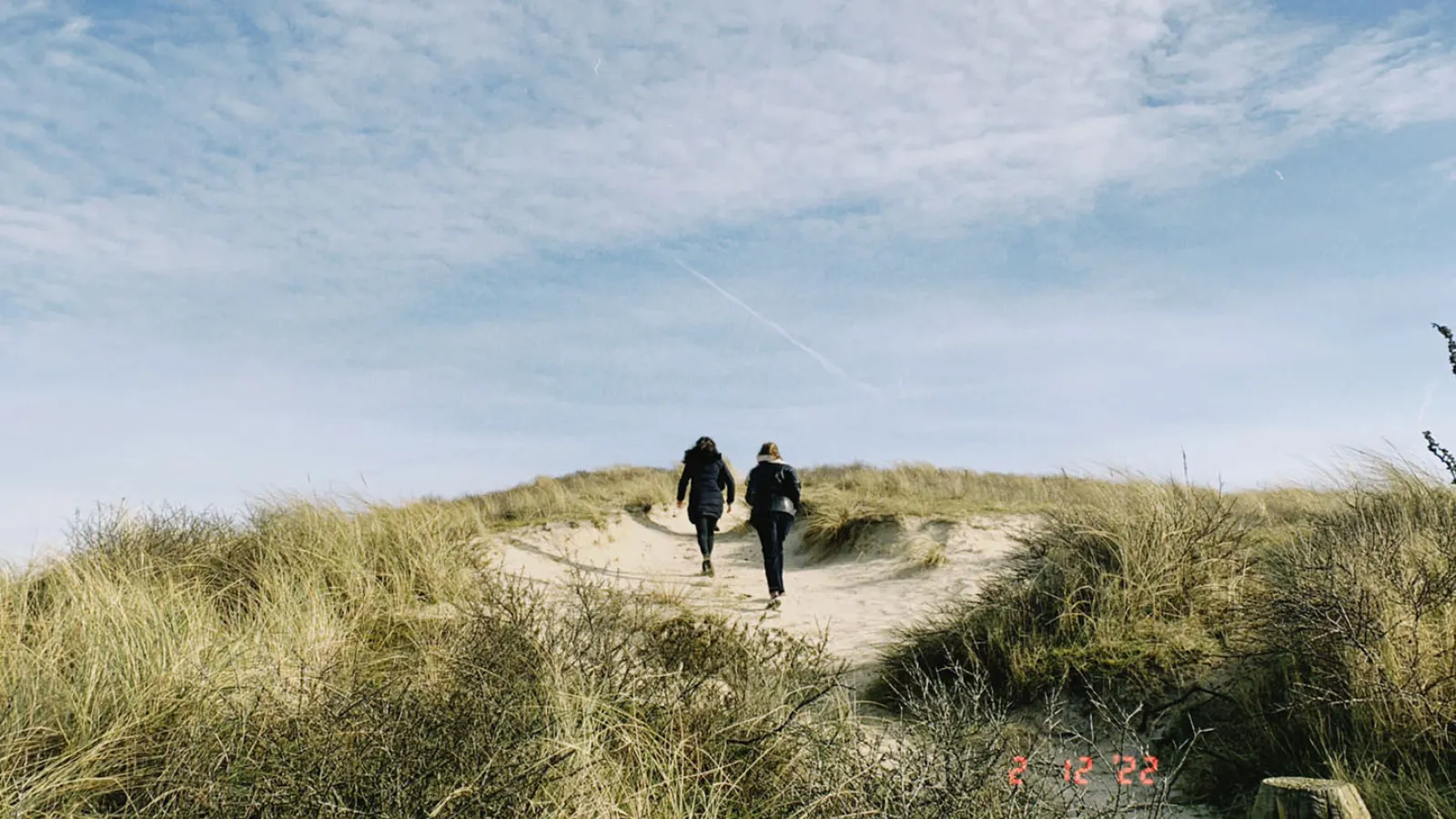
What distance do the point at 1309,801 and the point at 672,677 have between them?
2.95 m

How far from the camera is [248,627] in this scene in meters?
6.28

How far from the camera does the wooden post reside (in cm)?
318

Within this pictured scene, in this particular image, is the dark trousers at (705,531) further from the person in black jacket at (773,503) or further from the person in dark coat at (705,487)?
the person in black jacket at (773,503)

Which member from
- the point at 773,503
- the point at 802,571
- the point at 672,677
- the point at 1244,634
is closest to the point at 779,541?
the point at 773,503

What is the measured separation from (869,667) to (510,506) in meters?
12.5

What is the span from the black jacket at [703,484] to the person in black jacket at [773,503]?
1.68m

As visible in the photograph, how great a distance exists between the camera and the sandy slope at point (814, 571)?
9789 millimetres

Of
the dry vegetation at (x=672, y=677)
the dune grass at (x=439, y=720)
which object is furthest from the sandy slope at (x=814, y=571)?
the dune grass at (x=439, y=720)

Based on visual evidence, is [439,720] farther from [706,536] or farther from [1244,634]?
[706,536]

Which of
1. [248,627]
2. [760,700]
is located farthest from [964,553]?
[248,627]

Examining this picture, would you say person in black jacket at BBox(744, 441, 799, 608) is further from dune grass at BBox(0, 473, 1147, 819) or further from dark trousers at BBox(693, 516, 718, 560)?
dune grass at BBox(0, 473, 1147, 819)

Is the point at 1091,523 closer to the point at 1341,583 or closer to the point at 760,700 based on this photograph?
the point at 1341,583

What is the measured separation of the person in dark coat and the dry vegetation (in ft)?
15.2
